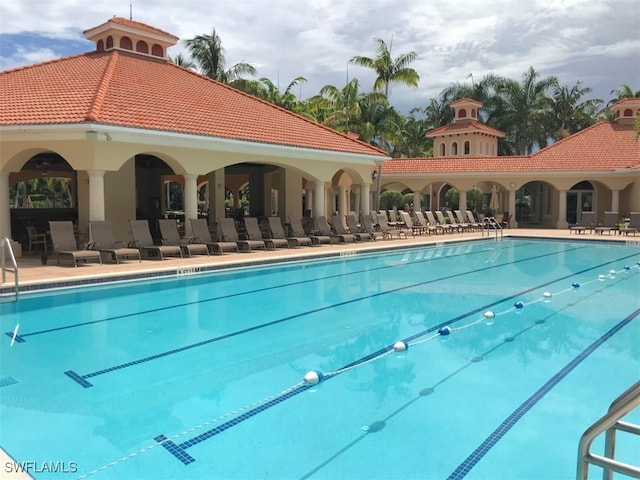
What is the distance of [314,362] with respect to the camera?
6.51 m

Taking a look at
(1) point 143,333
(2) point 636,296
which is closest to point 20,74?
(1) point 143,333

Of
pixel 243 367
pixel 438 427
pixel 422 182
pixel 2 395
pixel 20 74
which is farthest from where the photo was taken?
pixel 422 182

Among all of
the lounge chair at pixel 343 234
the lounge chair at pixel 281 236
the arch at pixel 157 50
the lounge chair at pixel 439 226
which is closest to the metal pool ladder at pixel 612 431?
the lounge chair at pixel 281 236

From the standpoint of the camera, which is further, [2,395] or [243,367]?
[243,367]

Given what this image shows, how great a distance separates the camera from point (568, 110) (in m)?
44.6

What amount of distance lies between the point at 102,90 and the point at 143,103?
1.14 meters

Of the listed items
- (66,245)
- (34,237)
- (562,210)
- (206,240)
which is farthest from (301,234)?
(562,210)

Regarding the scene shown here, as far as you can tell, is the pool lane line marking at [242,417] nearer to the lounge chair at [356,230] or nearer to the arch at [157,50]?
the lounge chair at [356,230]

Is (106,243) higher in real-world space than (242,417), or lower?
higher

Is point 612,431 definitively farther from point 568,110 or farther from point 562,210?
point 568,110

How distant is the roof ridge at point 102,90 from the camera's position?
13311 millimetres

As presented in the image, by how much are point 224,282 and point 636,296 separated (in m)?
8.53

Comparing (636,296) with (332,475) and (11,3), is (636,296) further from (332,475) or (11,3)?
(11,3)

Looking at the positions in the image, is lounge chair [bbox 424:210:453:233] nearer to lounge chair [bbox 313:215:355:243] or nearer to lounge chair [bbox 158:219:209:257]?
lounge chair [bbox 313:215:355:243]
